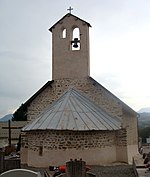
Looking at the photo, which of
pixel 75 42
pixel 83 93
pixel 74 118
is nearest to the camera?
pixel 74 118

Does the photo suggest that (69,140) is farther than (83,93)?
No

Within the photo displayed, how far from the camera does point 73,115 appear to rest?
1414cm

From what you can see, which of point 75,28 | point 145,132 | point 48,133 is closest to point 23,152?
point 48,133

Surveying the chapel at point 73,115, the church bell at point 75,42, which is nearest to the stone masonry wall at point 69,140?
the chapel at point 73,115

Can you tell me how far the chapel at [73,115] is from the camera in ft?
44.8

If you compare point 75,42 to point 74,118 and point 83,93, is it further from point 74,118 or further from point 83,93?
point 74,118

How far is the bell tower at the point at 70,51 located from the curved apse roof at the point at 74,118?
1923 mm

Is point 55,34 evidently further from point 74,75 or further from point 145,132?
point 145,132

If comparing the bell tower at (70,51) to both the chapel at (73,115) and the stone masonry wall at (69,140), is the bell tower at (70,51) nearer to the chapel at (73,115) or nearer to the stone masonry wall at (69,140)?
the chapel at (73,115)

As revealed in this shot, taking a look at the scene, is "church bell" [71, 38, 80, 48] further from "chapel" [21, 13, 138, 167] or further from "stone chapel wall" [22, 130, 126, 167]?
"stone chapel wall" [22, 130, 126, 167]

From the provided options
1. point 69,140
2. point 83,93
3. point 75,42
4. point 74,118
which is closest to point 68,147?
point 69,140

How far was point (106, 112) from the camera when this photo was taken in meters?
15.8

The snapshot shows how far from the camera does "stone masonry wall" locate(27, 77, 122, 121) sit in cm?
1581

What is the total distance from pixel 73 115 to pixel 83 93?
2927 millimetres
